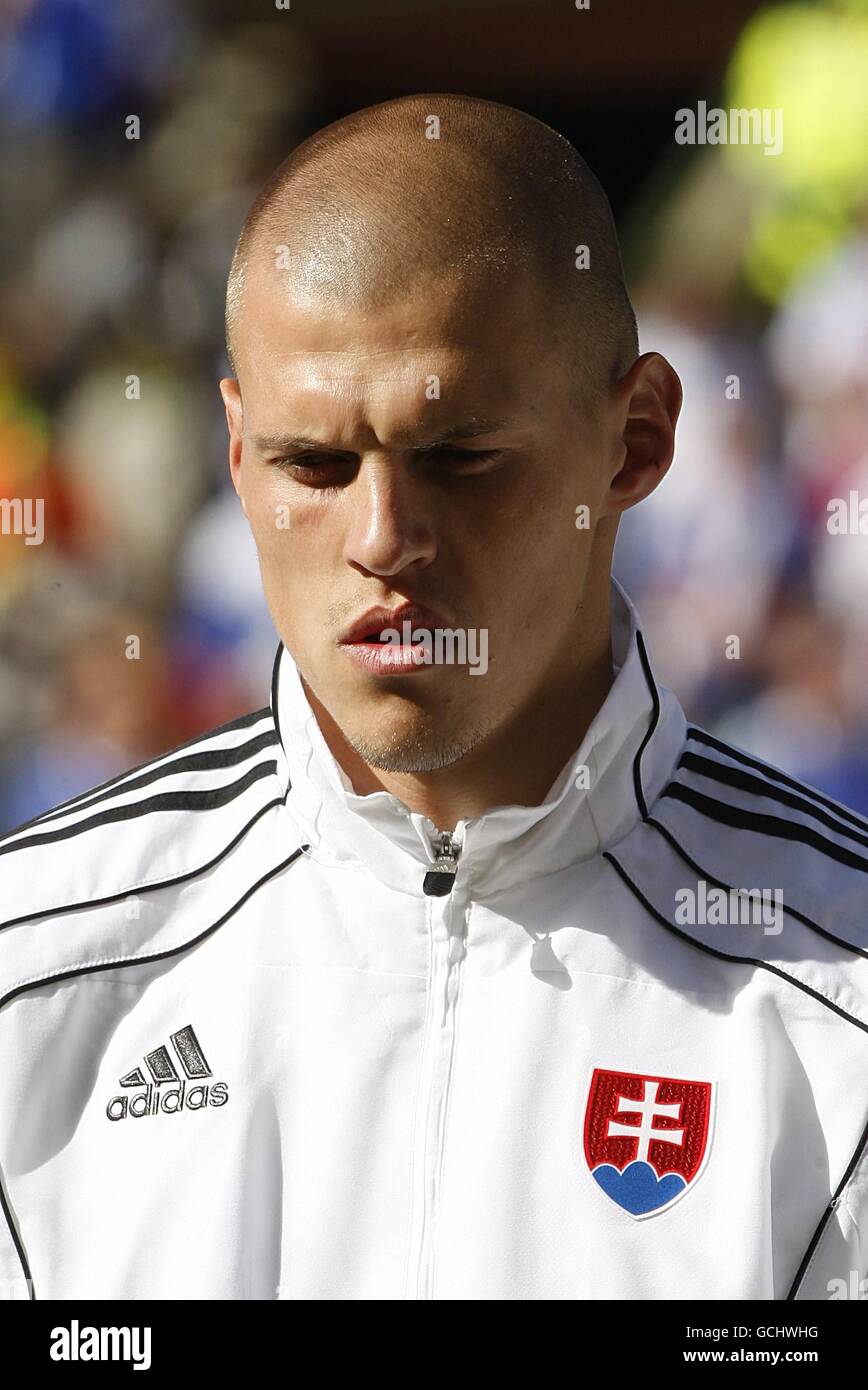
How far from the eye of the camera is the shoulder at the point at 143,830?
1614mm

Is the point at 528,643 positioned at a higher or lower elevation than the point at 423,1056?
higher

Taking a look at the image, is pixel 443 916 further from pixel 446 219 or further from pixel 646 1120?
pixel 446 219

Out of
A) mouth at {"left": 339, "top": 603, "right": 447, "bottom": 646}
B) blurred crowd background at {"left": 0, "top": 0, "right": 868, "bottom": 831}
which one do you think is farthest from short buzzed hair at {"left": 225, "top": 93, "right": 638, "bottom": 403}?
blurred crowd background at {"left": 0, "top": 0, "right": 868, "bottom": 831}

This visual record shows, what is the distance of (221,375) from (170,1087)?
227 centimetres

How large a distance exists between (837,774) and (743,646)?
35 centimetres

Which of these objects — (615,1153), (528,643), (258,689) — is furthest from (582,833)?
(258,689)

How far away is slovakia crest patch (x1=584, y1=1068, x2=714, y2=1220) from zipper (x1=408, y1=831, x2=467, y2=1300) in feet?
0.47

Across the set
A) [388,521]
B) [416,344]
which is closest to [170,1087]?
[388,521]

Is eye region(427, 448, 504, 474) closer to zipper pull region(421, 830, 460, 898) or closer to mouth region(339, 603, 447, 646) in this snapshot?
mouth region(339, 603, 447, 646)

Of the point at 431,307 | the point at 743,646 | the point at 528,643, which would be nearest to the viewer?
the point at 431,307

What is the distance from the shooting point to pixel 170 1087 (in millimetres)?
1522
